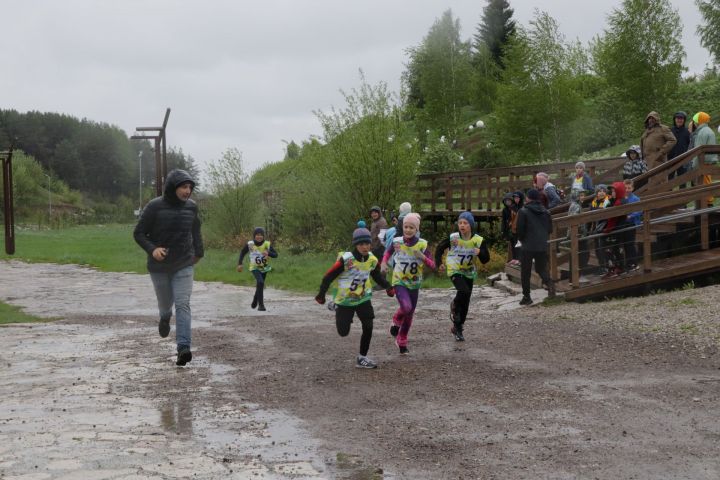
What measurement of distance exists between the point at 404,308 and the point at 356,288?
38.3 inches

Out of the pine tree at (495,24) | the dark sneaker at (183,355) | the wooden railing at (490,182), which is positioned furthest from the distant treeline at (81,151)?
the dark sneaker at (183,355)

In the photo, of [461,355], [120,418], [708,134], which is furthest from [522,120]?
[120,418]

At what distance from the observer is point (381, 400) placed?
7359 mm

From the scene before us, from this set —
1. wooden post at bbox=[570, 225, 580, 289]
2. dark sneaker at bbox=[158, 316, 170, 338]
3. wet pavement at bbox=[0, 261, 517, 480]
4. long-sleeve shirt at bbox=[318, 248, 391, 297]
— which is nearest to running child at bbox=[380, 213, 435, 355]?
long-sleeve shirt at bbox=[318, 248, 391, 297]

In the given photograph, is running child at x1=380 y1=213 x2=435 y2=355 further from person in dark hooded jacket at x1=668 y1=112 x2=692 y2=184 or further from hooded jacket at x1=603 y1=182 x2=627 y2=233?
person in dark hooded jacket at x1=668 y1=112 x2=692 y2=184

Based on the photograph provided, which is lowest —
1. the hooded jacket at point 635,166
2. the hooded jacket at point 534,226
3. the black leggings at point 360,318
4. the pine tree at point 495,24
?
the black leggings at point 360,318

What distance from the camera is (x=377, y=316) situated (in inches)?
568

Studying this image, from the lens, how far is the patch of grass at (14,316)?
1460 cm

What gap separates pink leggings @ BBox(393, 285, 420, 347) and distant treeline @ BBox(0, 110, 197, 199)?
118337mm

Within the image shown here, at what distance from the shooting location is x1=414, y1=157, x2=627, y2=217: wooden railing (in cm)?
2045

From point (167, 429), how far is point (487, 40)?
3241 inches

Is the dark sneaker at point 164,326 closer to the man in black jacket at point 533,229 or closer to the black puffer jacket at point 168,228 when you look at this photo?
the black puffer jacket at point 168,228

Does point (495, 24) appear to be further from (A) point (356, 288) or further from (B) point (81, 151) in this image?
(A) point (356, 288)

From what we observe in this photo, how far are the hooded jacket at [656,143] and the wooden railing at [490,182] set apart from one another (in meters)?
2.16
